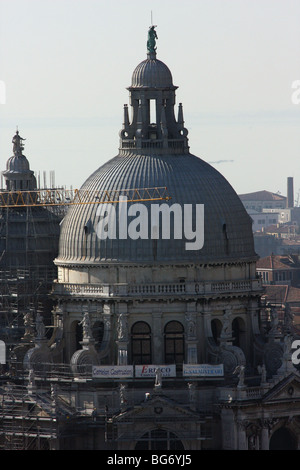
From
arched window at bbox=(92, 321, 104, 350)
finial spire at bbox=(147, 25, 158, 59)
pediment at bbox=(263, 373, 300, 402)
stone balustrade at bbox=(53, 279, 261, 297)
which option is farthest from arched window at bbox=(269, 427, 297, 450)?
finial spire at bbox=(147, 25, 158, 59)

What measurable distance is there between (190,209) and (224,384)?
13.9 m

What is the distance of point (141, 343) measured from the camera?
18375cm

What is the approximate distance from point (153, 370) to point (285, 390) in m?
10.2

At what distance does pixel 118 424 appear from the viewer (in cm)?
17738

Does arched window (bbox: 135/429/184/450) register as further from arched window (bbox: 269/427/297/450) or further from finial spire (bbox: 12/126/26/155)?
finial spire (bbox: 12/126/26/155)

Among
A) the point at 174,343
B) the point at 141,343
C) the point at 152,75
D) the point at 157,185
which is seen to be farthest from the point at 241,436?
the point at 152,75

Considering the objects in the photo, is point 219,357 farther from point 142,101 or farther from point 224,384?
point 142,101

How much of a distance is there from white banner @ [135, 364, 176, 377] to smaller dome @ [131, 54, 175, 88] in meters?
22.5

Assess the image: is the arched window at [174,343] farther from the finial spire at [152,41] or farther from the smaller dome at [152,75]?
the finial spire at [152,41]

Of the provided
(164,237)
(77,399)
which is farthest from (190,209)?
(77,399)

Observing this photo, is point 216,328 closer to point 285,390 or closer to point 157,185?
point 285,390

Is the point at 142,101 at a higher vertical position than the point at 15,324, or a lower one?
higher
